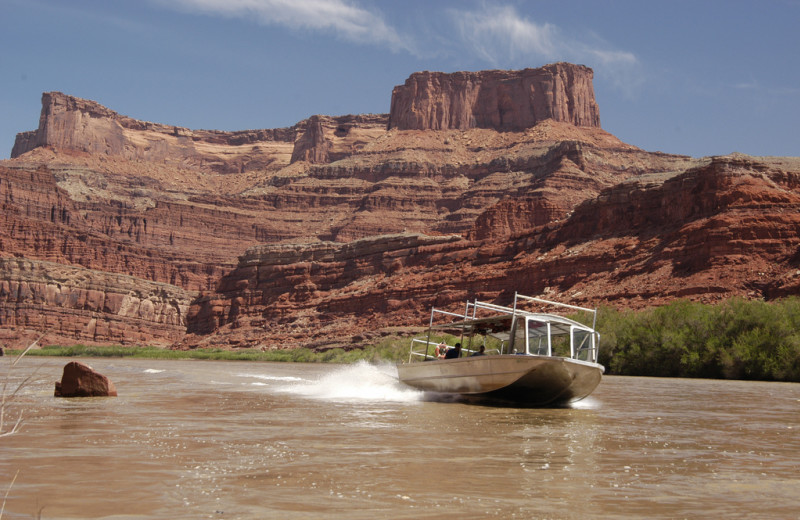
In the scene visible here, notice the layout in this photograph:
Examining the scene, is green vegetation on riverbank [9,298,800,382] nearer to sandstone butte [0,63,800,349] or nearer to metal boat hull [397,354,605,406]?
sandstone butte [0,63,800,349]

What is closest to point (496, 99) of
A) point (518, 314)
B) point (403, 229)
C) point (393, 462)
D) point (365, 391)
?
point (403, 229)

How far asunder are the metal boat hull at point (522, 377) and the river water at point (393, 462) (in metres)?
0.59

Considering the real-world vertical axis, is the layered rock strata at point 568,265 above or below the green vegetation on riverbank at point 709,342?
above

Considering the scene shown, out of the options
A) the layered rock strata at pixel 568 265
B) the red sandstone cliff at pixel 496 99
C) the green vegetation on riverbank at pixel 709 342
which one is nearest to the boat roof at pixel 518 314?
the green vegetation on riverbank at pixel 709 342

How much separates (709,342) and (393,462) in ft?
96.1

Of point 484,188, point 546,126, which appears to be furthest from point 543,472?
point 546,126

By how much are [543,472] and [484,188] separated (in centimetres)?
13569

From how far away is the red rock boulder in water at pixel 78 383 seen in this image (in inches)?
762

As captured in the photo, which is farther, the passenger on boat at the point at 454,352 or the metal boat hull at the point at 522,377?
the passenger on boat at the point at 454,352

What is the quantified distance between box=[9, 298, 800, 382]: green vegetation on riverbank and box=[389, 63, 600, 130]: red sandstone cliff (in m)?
125

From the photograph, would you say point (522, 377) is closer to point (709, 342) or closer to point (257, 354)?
point (709, 342)

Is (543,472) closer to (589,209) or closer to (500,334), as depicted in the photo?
(500,334)

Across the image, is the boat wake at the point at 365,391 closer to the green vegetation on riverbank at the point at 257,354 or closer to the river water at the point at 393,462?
the river water at the point at 393,462

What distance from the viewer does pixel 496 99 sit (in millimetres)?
171500
